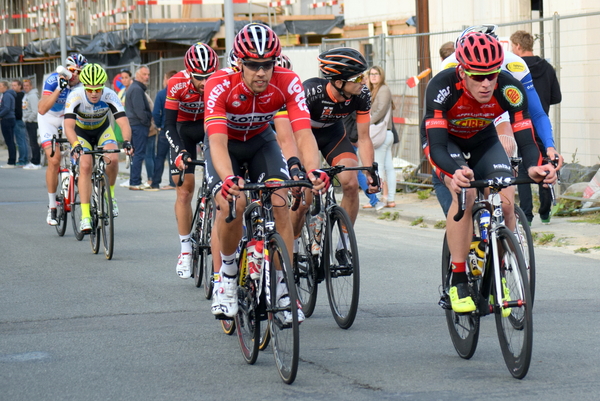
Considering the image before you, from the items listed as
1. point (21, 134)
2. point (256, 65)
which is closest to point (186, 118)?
point (256, 65)

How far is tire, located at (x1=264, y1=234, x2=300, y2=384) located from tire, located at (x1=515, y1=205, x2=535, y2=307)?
1937mm

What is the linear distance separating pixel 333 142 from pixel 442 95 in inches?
85.4

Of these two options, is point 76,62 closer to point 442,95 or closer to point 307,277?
point 307,277

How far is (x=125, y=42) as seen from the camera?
27.3m

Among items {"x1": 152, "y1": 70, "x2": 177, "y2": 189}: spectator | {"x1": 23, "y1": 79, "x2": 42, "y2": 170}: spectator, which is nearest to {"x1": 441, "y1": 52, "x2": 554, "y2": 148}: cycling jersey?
{"x1": 152, "y1": 70, "x2": 177, "y2": 189}: spectator

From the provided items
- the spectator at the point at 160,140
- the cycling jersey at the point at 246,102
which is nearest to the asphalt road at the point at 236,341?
the cycling jersey at the point at 246,102

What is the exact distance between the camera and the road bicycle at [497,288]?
16.0ft

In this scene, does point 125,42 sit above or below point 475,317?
above

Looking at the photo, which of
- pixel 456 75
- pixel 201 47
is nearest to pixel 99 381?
pixel 456 75

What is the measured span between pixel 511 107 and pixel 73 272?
512 cm

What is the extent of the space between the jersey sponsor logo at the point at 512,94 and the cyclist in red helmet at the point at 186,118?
270 cm

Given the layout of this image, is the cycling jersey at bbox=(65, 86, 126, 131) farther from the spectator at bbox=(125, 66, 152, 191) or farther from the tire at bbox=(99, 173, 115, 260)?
the spectator at bbox=(125, 66, 152, 191)

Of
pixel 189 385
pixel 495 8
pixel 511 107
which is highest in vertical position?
pixel 495 8

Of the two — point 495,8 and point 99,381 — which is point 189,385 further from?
point 495,8
